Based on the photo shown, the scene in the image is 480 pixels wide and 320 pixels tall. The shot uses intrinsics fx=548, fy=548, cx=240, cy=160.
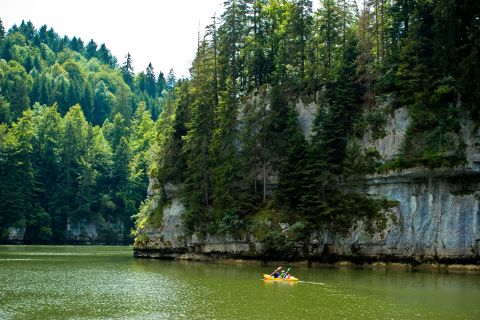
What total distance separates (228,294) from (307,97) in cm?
3394

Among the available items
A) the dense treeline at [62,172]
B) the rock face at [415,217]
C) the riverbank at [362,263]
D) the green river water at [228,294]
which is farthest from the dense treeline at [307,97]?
the dense treeline at [62,172]

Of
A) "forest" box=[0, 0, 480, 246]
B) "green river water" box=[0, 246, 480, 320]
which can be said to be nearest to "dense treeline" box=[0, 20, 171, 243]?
"forest" box=[0, 0, 480, 246]

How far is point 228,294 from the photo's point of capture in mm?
34031

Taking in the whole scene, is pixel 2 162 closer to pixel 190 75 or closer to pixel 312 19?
pixel 190 75

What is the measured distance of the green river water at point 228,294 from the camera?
1089 inches

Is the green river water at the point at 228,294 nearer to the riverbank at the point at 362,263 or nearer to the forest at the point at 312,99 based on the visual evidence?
the riverbank at the point at 362,263

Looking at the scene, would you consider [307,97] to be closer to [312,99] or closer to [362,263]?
[312,99]

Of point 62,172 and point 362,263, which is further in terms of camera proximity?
point 62,172

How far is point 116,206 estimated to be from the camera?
117312mm

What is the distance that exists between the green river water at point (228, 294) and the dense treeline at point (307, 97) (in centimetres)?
1019

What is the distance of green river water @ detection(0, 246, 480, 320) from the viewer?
90.7 feet

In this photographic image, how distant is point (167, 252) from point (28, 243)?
48.7 meters

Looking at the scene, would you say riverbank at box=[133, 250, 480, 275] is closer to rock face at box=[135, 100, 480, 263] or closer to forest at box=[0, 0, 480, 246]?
rock face at box=[135, 100, 480, 263]

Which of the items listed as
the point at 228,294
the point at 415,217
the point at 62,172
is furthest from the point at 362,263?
the point at 62,172
